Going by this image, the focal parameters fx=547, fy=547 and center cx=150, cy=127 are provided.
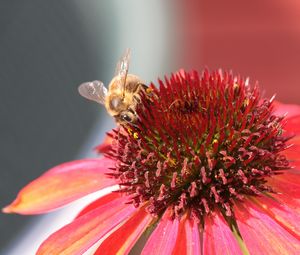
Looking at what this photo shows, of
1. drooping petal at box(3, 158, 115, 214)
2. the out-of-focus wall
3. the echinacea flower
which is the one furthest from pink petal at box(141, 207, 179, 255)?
the out-of-focus wall

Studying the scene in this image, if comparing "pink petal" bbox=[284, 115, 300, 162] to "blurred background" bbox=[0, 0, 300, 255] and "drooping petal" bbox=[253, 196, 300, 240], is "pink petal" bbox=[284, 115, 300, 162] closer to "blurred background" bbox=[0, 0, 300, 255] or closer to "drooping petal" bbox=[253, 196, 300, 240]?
"drooping petal" bbox=[253, 196, 300, 240]

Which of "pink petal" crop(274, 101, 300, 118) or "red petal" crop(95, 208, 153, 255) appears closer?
"red petal" crop(95, 208, 153, 255)

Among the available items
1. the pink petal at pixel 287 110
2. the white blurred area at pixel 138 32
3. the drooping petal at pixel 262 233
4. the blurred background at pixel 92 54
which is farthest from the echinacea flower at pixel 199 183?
the white blurred area at pixel 138 32

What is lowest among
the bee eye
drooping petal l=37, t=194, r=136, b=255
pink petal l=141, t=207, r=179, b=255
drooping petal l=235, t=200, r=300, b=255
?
drooping petal l=235, t=200, r=300, b=255

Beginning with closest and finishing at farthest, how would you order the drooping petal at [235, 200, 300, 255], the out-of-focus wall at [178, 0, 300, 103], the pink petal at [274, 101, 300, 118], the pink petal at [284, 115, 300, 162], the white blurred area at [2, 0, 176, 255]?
the drooping petal at [235, 200, 300, 255] → the pink petal at [284, 115, 300, 162] → the pink petal at [274, 101, 300, 118] → the out-of-focus wall at [178, 0, 300, 103] → the white blurred area at [2, 0, 176, 255]

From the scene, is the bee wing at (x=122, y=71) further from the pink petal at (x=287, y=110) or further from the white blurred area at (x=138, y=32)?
the white blurred area at (x=138, y=32)

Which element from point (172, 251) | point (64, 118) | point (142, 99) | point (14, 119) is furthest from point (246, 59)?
point (172, 251)
